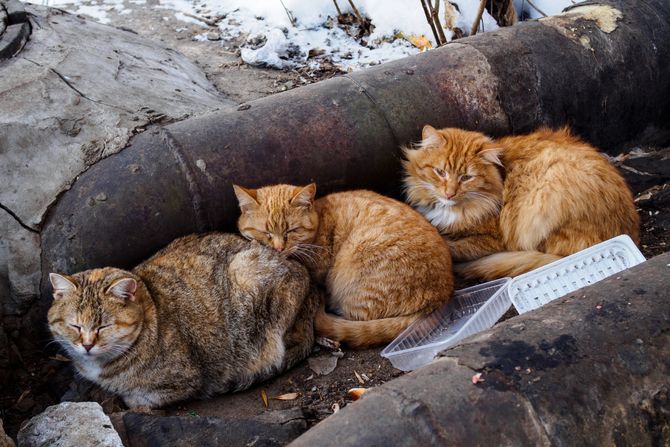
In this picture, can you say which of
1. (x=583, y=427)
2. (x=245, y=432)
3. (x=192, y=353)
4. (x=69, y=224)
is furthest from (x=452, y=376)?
(x=69, y=224)

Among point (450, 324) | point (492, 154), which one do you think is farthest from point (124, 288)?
point (492, 154)

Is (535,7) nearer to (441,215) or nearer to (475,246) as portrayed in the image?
(441,215)

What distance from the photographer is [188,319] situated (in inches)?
136

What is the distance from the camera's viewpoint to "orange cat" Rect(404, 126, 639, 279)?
12.6ft

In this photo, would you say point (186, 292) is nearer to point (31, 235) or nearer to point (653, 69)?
point (31, 235)

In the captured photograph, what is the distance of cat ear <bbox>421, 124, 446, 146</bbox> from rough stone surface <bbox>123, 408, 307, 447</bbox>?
189 cm

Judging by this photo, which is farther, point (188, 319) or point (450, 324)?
point (450, 324)

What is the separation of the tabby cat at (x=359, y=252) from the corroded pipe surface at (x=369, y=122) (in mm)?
224

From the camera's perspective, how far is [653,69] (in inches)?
198

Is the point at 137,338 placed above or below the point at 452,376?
below

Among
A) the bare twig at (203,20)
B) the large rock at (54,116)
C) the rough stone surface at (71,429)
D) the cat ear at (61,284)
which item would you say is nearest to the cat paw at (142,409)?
the rough stone surface at (71,429)

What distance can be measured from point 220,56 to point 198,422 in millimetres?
4652

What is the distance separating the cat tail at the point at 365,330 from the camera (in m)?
3.56

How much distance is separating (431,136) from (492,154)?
1.21 feet
